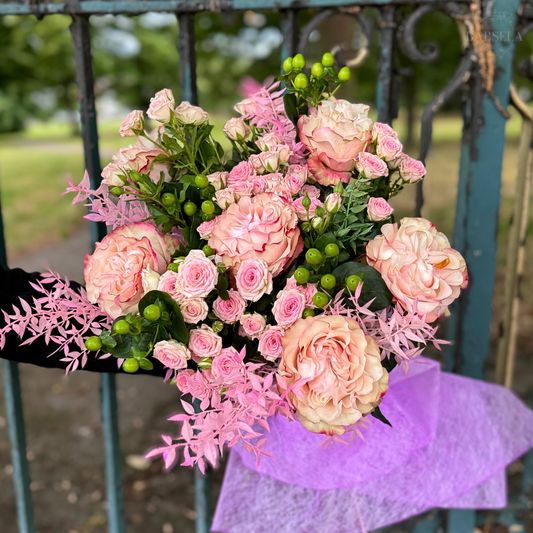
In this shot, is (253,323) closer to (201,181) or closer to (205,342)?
(205,342)

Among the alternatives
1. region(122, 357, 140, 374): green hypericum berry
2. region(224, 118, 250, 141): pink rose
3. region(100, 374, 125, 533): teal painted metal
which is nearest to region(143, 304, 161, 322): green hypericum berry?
region(122, 357, 140, 374): green hypericum berry

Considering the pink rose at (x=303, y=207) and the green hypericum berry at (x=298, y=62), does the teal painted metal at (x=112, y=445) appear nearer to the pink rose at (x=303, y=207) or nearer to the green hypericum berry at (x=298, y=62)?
the pink rose at (x=303, y=207)

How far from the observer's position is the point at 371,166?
103 centimetres

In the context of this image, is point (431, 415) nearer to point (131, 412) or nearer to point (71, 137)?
point (131, 412)

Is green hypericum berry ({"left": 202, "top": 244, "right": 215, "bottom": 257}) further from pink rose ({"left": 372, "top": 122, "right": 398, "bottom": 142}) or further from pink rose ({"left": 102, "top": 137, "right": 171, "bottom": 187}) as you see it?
pink rose ({"left": 372, "top": 122, "right": 398, "bottom": 142})

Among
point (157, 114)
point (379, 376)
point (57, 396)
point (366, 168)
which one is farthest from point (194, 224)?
point (57, 396)

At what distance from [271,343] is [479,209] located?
99 cm

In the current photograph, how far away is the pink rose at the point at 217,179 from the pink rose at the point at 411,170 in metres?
0.38

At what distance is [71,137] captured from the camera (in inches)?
911

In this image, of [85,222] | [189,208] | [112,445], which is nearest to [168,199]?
[189,208]

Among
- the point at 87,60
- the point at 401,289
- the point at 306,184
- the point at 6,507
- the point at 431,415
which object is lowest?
the point at 6,507

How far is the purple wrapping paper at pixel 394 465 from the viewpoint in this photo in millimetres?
1410

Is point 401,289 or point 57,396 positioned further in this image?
point 57,396

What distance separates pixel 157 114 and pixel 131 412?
2922 mm
